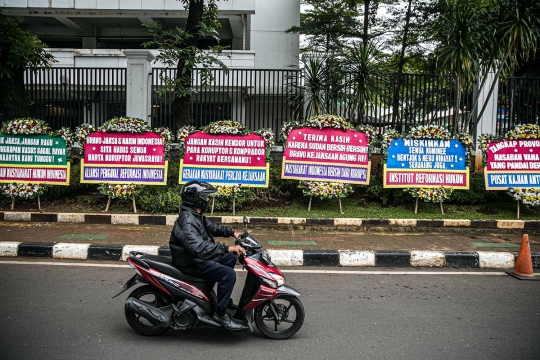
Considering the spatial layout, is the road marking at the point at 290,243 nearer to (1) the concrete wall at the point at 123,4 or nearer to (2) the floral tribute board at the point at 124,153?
(2) the floral tribute board at the point at 124,153

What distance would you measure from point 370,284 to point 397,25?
11.7m

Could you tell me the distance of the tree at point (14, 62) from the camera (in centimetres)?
986

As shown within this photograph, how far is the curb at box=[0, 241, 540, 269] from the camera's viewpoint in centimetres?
653

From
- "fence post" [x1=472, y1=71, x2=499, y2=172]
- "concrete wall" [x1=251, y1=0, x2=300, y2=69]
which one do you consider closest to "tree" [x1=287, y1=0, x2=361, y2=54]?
"concrete wall" [x1=251, y1=0, x2=300, y2=69]

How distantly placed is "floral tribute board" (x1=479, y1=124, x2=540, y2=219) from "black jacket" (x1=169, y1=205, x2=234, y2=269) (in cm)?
728

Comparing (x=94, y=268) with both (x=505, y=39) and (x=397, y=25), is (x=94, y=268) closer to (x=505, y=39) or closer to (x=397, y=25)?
(x=505, y=39)

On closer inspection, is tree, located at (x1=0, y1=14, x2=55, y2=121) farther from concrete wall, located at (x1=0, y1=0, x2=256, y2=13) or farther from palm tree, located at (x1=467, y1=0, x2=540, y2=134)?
palm tree, located at (x1=467, y1=0, x2=540, y2=134)

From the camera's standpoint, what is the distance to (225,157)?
29.7 feet

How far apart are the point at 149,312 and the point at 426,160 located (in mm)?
7079

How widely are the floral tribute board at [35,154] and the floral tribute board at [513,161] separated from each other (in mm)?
8696

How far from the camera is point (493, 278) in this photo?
596 centimetres

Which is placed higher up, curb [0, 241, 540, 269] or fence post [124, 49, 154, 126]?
fence post [124, 49, 154, 126]

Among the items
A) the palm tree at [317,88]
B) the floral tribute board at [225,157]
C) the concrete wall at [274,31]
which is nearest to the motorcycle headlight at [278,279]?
the floral tribute board at [225,157]

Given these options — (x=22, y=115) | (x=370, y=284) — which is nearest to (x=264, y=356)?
(x=370, y=284)
